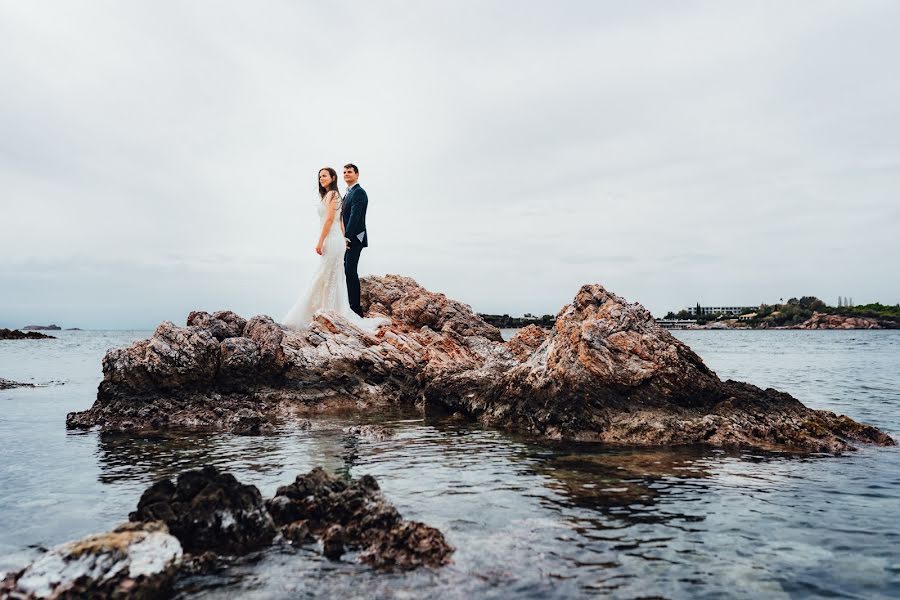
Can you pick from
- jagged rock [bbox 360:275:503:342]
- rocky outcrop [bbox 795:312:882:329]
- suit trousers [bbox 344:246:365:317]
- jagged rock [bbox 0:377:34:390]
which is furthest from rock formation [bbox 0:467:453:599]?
rocky outcrop [bbox 795:312:882:329]

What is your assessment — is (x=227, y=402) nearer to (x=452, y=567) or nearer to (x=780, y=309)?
(x=452, y=567)

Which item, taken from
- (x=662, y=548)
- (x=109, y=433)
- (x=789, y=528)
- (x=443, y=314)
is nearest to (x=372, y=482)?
(x=662, y=548)

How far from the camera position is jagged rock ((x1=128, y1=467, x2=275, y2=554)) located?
7770 mm

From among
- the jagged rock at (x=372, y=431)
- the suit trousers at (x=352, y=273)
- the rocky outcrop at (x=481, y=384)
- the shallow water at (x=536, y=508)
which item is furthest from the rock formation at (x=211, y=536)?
the suit trousers at (x=352, y=273)

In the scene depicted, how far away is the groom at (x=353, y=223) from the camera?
25.2 metres

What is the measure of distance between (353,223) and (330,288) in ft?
9.20

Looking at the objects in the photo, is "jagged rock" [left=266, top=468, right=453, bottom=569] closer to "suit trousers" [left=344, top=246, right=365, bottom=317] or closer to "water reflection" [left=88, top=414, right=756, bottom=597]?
"water reflection" [left=88, top=414, right=756, bottom=597]

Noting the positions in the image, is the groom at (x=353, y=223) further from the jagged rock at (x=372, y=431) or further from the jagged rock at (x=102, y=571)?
the jagged rock at (x=102, y=571)

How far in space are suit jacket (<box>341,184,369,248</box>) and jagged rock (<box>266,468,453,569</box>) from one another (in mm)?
17105

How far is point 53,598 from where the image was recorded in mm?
5930

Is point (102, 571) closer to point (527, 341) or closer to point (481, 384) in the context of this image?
point (481, 384)

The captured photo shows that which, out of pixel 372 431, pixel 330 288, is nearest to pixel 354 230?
pixel 330 288

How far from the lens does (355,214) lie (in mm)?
25297

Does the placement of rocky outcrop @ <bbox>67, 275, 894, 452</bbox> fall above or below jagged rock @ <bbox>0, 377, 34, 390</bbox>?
above
